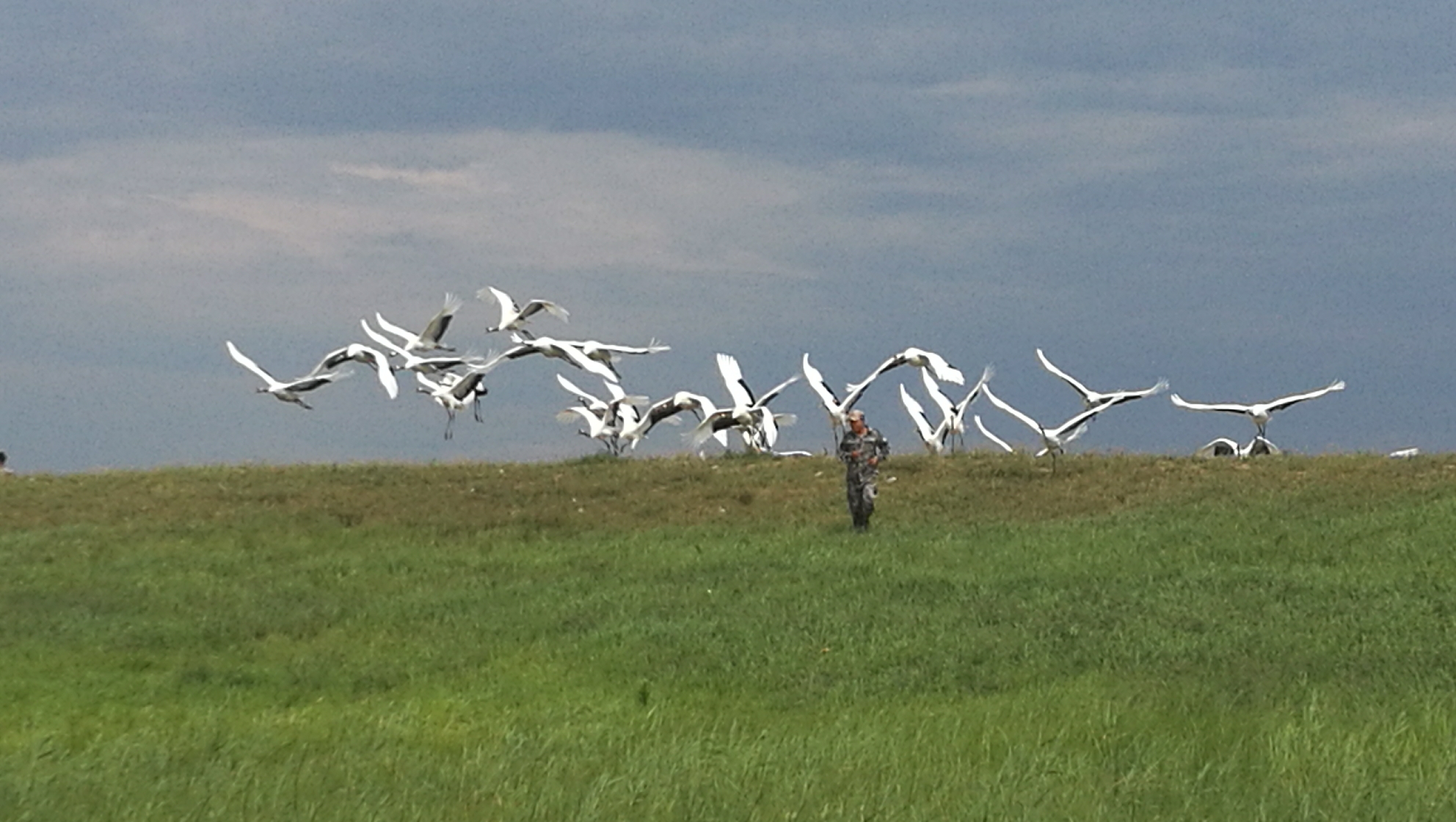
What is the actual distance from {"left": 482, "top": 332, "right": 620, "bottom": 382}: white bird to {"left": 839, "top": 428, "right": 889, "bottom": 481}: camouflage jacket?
7289mm

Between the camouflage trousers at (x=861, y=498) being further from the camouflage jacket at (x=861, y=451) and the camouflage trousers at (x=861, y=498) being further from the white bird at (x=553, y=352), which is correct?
the white bird at (x=553, y=352)

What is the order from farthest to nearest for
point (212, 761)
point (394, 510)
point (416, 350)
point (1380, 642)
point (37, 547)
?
1. point (416, 350)
2. point (394, 510)
3. point (37, 547)
4. point (1380, 642)
5. point (212, 761)

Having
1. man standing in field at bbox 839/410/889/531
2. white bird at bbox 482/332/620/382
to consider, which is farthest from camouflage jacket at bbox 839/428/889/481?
white bird at bbox 482/332/620/382

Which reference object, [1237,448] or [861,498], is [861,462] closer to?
[861,498]

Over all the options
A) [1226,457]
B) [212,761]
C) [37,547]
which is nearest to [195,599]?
[37,547]

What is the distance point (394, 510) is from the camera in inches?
918

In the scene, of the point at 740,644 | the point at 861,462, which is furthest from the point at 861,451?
the point at 740,644

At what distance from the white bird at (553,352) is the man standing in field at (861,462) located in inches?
286

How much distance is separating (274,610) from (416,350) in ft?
39.4

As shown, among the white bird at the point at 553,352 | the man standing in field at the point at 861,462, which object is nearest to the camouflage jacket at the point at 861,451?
the man standing in field at the point at 861,462

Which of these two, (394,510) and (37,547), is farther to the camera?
(394,510)

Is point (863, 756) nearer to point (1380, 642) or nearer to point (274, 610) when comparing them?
point (1380, 642)

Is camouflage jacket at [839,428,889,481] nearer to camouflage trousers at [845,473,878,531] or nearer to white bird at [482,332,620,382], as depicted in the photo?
camouflage trousers at [845,473,878,531]

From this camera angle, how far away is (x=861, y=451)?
20.0m
